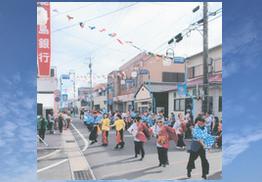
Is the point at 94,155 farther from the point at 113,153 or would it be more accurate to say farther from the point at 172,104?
the point at 172,104

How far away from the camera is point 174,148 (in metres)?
9.51

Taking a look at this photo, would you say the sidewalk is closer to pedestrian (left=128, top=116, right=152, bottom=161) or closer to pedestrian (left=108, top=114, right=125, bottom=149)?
pedestrian (left=108, top=114, right=125, bottom=149)

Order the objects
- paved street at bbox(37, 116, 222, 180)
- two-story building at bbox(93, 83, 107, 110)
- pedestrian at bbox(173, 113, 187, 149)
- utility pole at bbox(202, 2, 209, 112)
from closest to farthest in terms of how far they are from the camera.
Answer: paved street at bbox(37, 116, 222, 180) → pedestrian at bbox(173, 113, 187, 149) → utility pole at bbox(202, 2, 209, 112) → two-story building at bbox(93, 83, 107, 110)

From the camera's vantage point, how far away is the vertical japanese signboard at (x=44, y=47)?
27.1ft

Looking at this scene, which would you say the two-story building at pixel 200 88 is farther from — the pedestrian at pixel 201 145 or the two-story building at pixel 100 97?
the two-story building at pixel 100 97

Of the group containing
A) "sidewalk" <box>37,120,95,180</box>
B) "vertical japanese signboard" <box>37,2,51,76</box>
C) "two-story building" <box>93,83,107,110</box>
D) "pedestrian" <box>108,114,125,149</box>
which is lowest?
"sidewalk" <box>37,120,95,180</box>

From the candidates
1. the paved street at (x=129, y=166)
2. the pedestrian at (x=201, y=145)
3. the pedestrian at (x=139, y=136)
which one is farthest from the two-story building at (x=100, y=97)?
the pedestrian at (x=201, y=145)

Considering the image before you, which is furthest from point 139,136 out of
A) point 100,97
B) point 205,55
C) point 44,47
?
point 100,97

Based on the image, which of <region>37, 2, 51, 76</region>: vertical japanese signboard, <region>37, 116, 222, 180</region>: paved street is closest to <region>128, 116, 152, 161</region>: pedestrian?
<region>37, 116, 222, 180</region>: paved street

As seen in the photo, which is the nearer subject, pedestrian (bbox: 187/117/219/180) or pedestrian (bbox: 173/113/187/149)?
pedestrian (bbox: 187/117/219/180)

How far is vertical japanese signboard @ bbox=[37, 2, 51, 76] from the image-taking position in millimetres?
8266

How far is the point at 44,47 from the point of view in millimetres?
8617

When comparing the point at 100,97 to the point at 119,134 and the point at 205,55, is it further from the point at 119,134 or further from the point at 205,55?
the point at 119,134

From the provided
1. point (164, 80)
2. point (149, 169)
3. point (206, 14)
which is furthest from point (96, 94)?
point (149, 169)
